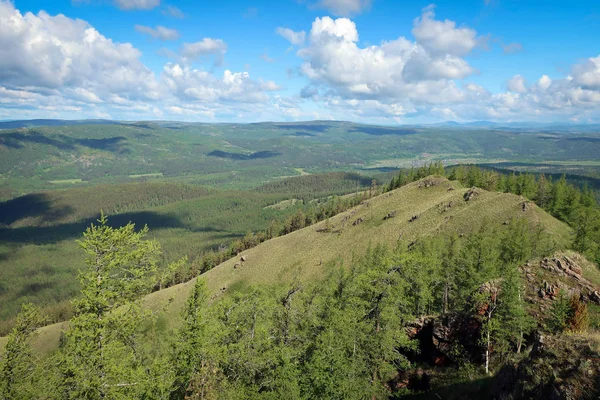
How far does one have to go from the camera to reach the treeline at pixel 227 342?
17.2m

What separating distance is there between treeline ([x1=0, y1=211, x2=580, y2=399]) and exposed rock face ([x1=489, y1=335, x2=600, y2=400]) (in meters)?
8.52

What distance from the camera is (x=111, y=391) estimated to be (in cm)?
1669

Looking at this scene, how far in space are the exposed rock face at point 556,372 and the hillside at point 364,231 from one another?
5799cm

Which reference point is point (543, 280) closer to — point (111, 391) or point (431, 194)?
point (111, 391)

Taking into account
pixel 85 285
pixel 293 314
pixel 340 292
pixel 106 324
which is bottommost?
pixel 340 292

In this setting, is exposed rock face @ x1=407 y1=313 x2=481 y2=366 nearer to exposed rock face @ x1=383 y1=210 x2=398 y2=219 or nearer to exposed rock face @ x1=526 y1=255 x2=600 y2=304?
exposed rock face @ x1=526 y1=255 x2=600 y2=304

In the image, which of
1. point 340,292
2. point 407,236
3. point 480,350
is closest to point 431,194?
point 407,236

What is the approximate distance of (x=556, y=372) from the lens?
16875 mm

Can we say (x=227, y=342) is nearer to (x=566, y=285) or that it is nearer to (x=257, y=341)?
(x=257, y=341)

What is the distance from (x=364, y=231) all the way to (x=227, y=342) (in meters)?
84.2

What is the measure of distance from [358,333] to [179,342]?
Result: 45.5 ft

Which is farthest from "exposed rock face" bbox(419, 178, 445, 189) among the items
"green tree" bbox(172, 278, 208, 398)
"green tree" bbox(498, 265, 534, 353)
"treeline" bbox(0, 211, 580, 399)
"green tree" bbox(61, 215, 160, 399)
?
"green tree" bbox(61, 215, 160, 399)

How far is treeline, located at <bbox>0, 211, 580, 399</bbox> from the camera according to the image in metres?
17.2

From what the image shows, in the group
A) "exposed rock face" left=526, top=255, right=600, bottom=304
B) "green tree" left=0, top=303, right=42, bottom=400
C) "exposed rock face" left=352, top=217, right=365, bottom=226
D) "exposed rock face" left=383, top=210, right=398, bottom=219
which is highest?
"exposed rock face" left=526, top=255, right=600, bottom=304
